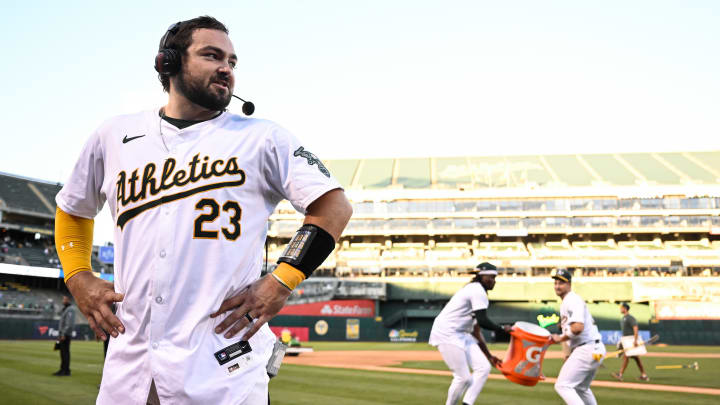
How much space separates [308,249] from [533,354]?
6017 mm

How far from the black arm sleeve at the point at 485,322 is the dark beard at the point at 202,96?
6.27 m

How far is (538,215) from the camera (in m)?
63.2

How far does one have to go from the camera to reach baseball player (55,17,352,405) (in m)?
2.25

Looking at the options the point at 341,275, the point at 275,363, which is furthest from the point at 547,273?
the point at 275,363

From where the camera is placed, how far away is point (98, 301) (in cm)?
245

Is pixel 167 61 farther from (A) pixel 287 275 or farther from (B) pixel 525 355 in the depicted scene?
(B) pixel 525 355

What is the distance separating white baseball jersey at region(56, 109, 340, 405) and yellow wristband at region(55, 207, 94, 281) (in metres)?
0.26

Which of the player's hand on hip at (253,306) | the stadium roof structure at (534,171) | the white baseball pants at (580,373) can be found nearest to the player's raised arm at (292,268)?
the player's hand on hip at (253,306)

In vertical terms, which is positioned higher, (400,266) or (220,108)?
(220,108)

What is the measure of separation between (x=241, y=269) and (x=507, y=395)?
10547 mm

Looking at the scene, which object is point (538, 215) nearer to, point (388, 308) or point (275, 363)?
point (388, 308)

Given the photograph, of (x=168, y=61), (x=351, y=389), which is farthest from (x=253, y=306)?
(x=351, y=389)

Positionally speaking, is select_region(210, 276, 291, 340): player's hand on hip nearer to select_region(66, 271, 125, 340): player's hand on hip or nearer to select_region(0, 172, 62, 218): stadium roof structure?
select_region(66, 271, 125, 340): player's hand on hip

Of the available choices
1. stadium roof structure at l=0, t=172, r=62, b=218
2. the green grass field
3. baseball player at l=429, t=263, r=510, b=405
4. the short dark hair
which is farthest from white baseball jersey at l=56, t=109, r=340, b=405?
stadium roof structure at l=0, t=172, r=62, b=218
